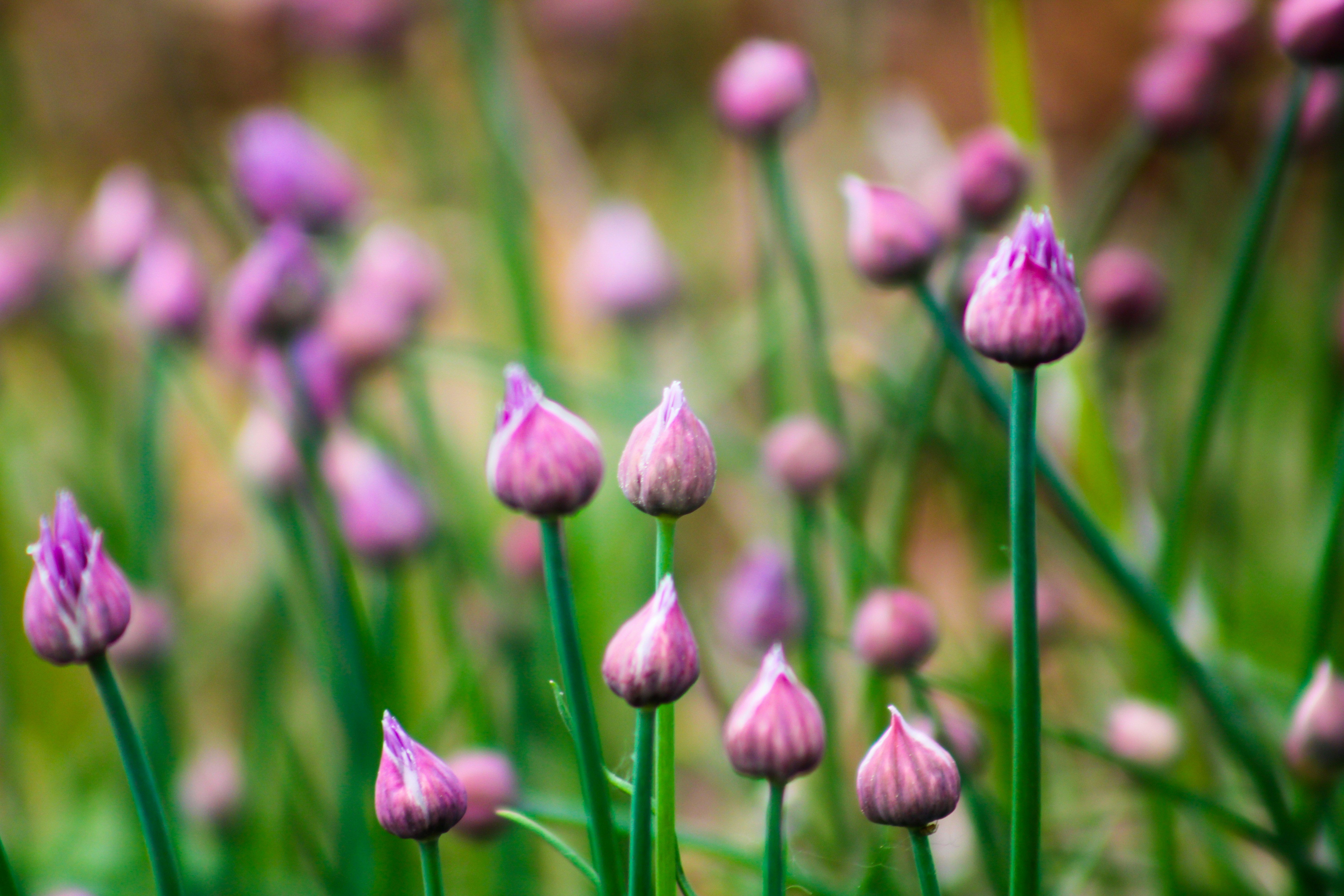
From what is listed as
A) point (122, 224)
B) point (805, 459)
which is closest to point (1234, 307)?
point (805, 459)

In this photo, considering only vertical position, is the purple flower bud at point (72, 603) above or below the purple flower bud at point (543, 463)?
below

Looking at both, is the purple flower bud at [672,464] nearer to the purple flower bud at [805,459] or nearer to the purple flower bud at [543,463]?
the purple flower bud at [543,463]

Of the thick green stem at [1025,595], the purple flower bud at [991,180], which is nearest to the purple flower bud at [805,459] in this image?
the purple flower bud at [991,180]

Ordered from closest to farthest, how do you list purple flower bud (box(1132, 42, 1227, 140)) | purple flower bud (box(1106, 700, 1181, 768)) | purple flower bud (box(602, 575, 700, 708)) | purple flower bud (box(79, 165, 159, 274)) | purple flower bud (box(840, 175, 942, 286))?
purple flower bud (box(602, 575, 700, 708)) → purple flower bud (box(840, 175, 942, 286)) → purple flower bud (box(1106, 700, 1181, 768)) → purple flower bud (box(1132, 42, 1227, 140)) → purple flower bud (box(79, 165, 159, 274))

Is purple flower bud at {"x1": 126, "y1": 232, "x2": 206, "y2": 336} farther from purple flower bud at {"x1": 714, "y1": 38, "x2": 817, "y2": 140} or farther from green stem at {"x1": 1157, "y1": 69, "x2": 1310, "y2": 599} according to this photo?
green stem at {"x1": 1157, "y1": 69, "x2": 1310, "y2": 599}

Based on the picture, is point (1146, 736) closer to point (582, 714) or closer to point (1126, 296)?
point (1126, 296)

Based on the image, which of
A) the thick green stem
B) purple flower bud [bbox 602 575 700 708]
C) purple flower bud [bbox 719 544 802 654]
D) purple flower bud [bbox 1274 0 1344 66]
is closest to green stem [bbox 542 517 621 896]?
purple flower bud [bbox 602 575 700 708]

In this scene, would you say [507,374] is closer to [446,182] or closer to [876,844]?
[876,844]

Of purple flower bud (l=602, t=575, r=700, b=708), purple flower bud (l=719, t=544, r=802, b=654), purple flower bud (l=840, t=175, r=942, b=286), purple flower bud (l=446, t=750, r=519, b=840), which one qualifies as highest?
purple flower bud (l=840, t=175, r=942, b=286)
